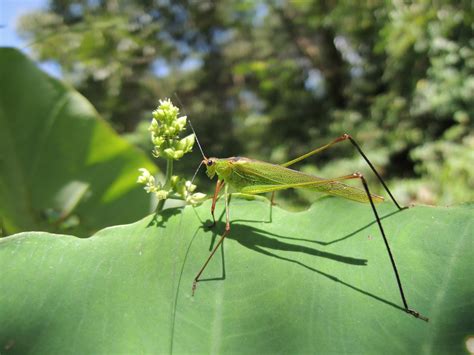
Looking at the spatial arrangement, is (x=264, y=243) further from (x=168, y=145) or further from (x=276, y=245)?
(x=168, y=145)

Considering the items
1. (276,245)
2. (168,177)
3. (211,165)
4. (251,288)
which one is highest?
(211,165)

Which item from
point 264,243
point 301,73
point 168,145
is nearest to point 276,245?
point 264,243

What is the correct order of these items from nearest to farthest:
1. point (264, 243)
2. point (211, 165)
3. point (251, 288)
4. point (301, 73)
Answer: point (251, 288), point (264, 243), point (211, 165), point (301, 73)

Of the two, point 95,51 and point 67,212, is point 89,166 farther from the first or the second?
point 95,51

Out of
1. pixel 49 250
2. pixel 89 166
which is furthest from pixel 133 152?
pixel 49 250

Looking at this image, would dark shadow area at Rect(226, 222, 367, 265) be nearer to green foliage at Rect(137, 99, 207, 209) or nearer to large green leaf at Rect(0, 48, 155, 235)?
green foliage at Rect(137, 99, 207, 209)

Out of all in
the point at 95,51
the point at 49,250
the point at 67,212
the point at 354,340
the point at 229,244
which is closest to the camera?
the point at 354,340

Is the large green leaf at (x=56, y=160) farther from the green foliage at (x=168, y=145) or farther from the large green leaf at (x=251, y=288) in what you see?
the large green leaf at (x=251, y=288)

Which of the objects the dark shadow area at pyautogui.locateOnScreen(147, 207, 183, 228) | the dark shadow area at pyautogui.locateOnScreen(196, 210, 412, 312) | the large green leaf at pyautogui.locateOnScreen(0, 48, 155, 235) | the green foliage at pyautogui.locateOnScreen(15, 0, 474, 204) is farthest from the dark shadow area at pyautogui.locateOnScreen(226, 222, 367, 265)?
the green foliage at pyautogui.locateOnScreen(15, 0, 474, 204)
